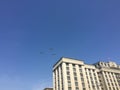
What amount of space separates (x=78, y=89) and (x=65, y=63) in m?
17.3

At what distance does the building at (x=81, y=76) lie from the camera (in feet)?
243

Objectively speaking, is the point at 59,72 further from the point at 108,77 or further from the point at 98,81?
the point at 108,77

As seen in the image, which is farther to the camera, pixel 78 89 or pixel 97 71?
pixel 97 71

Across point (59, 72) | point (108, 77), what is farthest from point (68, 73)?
point (108, 77)

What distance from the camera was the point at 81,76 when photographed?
79.6 m

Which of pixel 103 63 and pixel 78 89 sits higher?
pixel 103 63

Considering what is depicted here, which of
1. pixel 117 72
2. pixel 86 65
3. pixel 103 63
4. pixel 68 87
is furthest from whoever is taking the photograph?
pixel 103 63

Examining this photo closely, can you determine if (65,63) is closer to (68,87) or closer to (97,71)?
(68,87)

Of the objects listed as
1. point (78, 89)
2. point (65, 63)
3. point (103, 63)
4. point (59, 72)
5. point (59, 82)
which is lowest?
point (78, 89)

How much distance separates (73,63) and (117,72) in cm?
4167

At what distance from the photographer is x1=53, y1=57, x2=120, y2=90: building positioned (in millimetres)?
74000

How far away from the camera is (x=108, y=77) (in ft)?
308

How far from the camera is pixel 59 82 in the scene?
77938 millimetres

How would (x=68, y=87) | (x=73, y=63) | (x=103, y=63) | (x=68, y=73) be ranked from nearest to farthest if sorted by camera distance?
(x=68, y=87)
(x=68, y=73)
(x=73, y=63)
(x=103, y=63)
